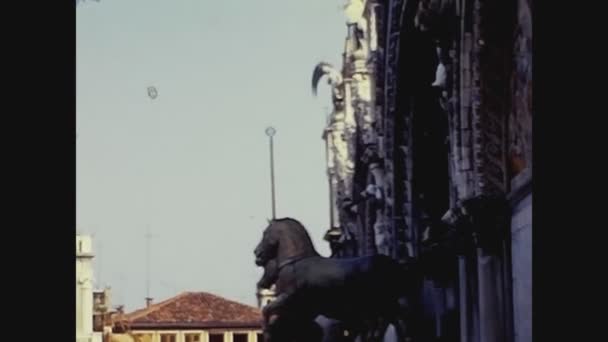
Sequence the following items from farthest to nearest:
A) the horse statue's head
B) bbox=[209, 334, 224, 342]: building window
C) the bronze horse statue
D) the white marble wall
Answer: bbox=[209, 334, 224, 342]: building window, the horse statue's head, the bronze horse statue, the white marble wall

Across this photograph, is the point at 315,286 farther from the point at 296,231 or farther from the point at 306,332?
the point at 296,231

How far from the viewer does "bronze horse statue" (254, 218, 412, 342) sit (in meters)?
15.1

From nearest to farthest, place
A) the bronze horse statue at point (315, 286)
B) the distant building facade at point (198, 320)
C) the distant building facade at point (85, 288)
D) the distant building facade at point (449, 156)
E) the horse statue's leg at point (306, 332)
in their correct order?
the distant building facade at point (449, 156)
the bronze horse statue at point (315, 286)
the horse statue's leg at point (306, 332)
the distant building facade at point (85, 288)
the distant building facade at point (198, 320)

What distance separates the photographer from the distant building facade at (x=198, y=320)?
185ft

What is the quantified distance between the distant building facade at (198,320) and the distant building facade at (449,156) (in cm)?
2980

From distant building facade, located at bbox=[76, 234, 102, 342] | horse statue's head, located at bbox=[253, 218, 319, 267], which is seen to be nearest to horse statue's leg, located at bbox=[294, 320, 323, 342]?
horse statue's head, located at bbox=[253, 218, 319, 267]

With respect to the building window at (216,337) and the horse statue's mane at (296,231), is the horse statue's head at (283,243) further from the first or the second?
the building window at (216,337)

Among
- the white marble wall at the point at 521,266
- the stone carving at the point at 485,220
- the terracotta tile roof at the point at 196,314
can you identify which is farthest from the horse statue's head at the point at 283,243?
the terracotta tile roof at the point at 196,314

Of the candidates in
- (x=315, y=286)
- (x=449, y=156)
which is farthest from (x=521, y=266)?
(x=315, y=286)

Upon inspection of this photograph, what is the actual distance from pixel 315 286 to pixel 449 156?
1876 millimetres

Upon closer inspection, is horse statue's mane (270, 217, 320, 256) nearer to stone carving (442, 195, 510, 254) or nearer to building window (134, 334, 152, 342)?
stone carving (442, 195, 510, 254)

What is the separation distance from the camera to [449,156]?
1401cm
